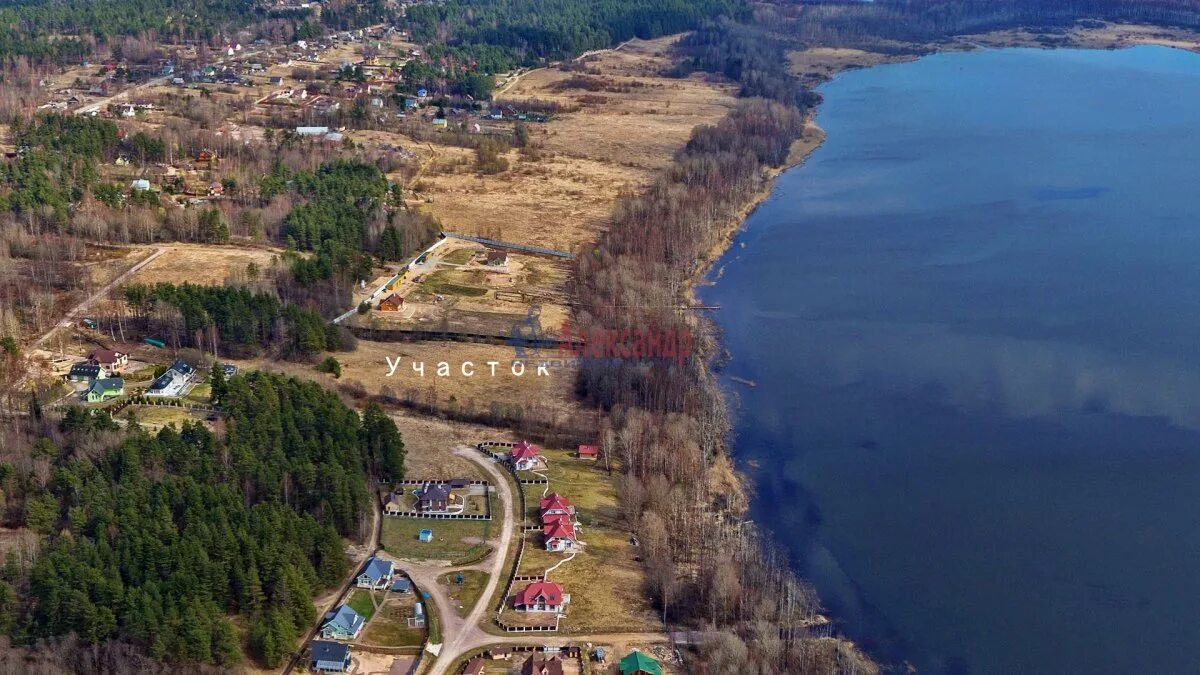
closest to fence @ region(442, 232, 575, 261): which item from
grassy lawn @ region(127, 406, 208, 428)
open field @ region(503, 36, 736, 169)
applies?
open field @ region(503, 36, 736, 169)

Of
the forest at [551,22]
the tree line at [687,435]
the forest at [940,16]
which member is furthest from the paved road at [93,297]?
the forest at [940,16]

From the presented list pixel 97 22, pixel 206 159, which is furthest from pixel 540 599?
pixel 97 22

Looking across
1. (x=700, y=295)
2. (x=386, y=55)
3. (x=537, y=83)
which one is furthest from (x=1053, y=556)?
(x=386, y=55)

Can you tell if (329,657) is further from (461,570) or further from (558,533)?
(558,533)

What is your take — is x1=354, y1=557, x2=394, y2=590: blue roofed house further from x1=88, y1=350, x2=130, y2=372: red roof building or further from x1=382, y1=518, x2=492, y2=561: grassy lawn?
x1=88, y1=350, x2=130, y2=372: red roof building

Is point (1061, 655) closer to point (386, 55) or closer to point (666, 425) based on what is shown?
point (666, 425)

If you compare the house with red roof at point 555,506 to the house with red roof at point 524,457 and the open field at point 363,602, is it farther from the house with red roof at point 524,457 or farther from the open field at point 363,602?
the open field at point 363,602
